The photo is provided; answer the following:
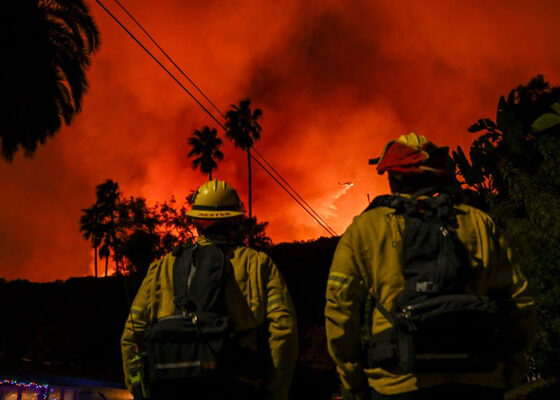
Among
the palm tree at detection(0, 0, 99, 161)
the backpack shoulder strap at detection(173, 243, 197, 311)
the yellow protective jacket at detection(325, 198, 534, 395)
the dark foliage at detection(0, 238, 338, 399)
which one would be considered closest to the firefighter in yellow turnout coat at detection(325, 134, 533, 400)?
the yellow protective jacket at detection(325, 198, 534, 395)

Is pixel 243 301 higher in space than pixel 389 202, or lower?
lower

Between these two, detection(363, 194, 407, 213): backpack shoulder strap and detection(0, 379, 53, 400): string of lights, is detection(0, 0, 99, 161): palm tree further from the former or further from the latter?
detection(363, 194, 407, 213): backpack shoulder strap

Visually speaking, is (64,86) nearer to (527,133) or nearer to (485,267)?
(527,133)

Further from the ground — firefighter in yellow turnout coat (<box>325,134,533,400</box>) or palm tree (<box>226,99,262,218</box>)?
palm tree (<box>226,99,262,218</box>)

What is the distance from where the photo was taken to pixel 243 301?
11.4 ft

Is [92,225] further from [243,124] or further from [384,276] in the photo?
[384,276]

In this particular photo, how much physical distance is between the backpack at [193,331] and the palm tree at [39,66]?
1829 centimetres

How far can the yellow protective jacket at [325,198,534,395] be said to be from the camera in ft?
8.75

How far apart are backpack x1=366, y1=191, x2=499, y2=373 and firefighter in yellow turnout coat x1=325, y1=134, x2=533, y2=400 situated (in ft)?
0.24

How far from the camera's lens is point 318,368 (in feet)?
54.5

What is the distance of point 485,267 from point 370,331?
25.3 inches

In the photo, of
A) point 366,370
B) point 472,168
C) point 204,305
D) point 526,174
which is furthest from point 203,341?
point 472,168

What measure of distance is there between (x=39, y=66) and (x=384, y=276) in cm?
1962

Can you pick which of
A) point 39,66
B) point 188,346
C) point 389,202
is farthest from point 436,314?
point 39,66
